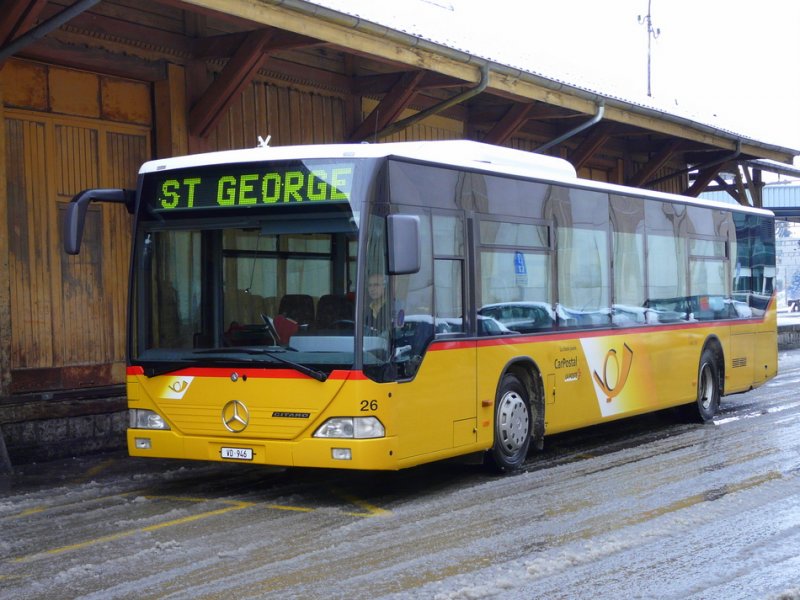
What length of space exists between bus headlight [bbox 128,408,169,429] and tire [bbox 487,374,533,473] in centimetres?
283

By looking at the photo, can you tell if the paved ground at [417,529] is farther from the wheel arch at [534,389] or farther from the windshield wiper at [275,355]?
the windshield wiper at [275,355]

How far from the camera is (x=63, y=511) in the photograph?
28.1ft

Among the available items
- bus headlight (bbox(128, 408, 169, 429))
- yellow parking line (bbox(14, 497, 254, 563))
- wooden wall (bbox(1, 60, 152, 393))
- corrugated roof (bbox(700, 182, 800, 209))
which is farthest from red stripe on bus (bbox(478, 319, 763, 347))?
corrugated roof (bbox(700, 182, 800, 209))

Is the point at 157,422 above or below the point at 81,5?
below

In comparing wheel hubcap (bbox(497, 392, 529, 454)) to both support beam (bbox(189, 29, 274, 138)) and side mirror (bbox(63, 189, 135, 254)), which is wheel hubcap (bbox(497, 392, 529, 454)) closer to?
side mirror (bbox(63, 189, 135, 254))

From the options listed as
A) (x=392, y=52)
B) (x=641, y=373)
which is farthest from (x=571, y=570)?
(x=392, y=52)

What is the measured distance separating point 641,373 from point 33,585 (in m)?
7.99

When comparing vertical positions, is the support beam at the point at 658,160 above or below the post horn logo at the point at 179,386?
above

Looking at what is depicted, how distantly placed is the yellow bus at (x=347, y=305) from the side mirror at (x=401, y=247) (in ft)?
0.03

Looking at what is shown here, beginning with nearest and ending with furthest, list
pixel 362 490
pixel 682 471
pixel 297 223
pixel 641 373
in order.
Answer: pixel 297 223 < pixel 362 490 < pixel 682 471 < pixel 641 373

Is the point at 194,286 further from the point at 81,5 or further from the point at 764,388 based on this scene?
the point at 764,388

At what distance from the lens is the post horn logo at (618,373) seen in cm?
1182

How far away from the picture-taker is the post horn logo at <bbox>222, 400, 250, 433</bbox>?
8672 mm

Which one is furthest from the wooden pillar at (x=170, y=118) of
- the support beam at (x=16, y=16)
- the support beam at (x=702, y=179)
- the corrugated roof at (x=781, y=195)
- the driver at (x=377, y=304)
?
the corrugated roof at (x=781, y=195)
